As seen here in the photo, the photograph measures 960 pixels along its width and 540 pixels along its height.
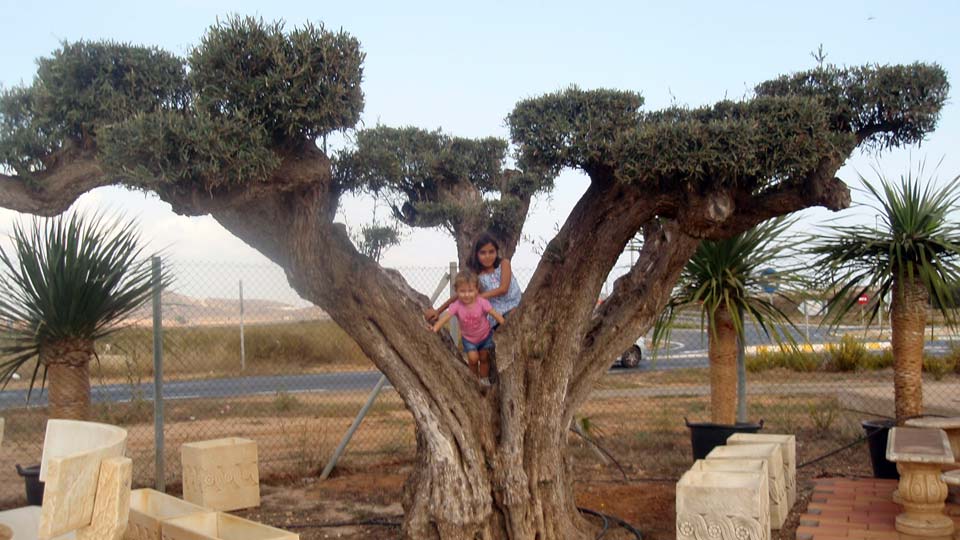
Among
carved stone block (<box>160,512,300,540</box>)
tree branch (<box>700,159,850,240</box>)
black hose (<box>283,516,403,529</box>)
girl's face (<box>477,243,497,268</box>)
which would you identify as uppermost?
tree branch (<box>700,159,850,240</box>)

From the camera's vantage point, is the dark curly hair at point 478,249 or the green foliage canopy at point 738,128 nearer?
the green foliage canopy at point 738,128

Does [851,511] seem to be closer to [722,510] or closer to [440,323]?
[722,510]

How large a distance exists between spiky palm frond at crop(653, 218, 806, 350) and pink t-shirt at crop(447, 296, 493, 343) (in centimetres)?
273

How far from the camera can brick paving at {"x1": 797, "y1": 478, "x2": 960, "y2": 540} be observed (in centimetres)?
627

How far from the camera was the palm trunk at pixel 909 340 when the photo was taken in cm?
809

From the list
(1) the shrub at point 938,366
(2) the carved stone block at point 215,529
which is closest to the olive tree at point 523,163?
(2) the carved stone block at point 215,529

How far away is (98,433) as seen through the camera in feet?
12.8

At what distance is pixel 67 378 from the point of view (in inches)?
281

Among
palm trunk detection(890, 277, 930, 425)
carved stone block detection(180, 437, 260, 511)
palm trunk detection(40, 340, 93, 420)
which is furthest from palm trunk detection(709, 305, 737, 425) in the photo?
palm trunk detection(40, 340, 93, 420)

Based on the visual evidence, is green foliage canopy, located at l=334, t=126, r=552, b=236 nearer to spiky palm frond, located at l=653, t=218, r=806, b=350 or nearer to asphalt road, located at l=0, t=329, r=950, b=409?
spiky palm frond, located at l=653, t=218, r=806, b=350

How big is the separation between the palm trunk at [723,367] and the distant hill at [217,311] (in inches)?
148

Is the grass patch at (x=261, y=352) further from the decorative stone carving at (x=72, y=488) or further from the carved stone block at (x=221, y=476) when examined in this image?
the decorative stone carving at (x=72, y=488)

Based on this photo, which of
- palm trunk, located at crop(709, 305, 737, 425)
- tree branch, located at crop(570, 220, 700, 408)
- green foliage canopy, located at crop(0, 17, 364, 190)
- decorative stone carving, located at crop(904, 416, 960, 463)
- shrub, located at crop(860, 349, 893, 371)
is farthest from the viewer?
shrub, located at crop(860, 349, 893, 371)

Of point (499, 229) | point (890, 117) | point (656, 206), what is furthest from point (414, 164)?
point (890, 117)
